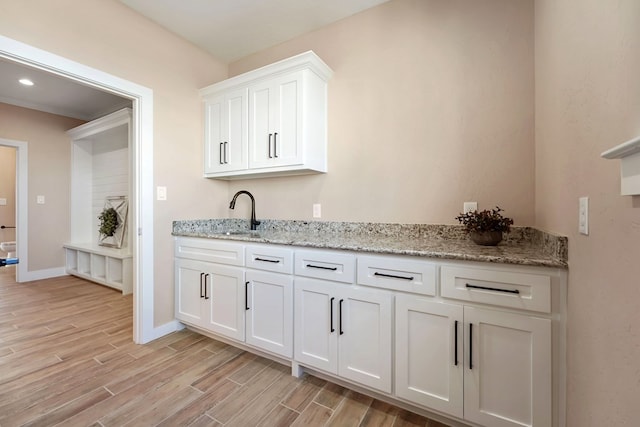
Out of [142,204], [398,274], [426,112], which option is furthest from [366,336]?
[142,204]

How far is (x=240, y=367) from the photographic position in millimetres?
1898

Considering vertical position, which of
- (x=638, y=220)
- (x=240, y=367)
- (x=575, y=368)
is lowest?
(x=240, y=367)

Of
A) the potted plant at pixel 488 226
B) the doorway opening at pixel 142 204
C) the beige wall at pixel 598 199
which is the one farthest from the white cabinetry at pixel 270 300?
the beige wall at pixel 598 199

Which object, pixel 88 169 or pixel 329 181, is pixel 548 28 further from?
pixel 88 169

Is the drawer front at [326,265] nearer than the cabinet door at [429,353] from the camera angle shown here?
No

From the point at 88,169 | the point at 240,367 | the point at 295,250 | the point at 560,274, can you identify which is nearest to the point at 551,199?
the point at 560,274

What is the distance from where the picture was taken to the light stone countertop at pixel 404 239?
1.21 meters

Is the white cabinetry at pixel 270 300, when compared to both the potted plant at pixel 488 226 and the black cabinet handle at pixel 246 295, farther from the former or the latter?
the potted plant at pixel 488 226

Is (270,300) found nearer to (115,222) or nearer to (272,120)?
(272,120)

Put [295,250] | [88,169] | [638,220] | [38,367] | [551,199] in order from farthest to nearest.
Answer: [88,169] → [38,367] → [295,250] → [551,199] → [638,220]

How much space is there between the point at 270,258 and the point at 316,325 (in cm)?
54

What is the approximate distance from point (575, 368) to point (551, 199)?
74 centimetres

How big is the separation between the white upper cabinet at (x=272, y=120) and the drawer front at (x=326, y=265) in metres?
0.78

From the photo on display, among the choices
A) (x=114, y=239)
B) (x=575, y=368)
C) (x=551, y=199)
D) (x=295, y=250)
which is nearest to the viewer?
(x=575, y=368)
